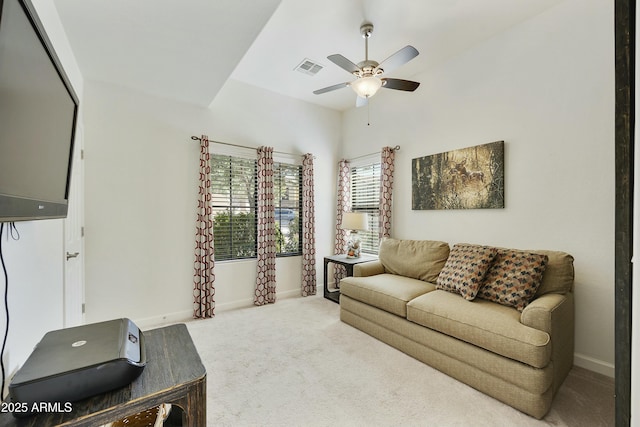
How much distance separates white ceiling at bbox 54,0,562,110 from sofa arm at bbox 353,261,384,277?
242 centimetres

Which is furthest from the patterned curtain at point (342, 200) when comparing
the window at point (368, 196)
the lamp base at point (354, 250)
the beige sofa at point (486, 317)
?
the beige sofa at point (486, 317)

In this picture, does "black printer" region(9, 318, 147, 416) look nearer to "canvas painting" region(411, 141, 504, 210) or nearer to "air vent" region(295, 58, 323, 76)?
"canvas painting" region(411, 141, 504, 210)

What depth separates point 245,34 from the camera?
6.66 feet

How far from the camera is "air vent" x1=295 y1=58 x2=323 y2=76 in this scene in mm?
3211

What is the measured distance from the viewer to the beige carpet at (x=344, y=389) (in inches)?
65.7

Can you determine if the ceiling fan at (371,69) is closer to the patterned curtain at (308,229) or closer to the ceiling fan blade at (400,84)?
the ceiling fan blade at (400,84)

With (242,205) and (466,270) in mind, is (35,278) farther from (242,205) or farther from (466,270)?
(466,270)

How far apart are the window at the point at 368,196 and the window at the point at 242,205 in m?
1.04

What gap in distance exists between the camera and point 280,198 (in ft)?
13.5

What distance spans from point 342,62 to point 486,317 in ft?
7.38

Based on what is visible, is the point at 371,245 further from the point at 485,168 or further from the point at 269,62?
the point at 269,62

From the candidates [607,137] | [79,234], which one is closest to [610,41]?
[607,137]

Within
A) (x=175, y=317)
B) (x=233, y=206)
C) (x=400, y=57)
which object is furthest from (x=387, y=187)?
(x=175, y=317)

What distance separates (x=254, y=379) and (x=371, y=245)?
2661mm
